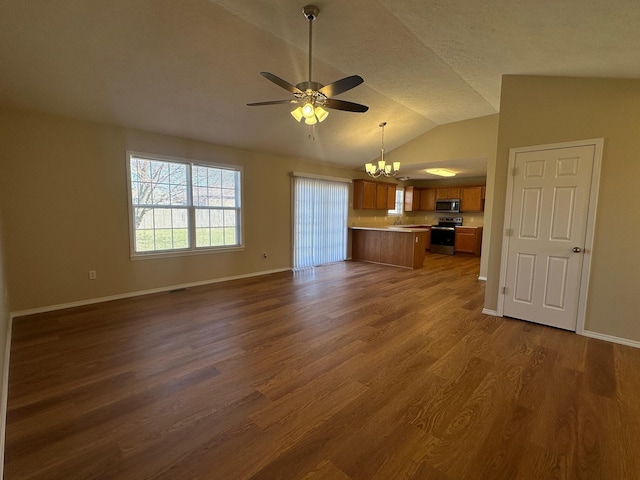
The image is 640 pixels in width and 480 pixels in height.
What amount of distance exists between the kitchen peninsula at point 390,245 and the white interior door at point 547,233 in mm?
2875

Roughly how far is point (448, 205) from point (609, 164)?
6.14 m

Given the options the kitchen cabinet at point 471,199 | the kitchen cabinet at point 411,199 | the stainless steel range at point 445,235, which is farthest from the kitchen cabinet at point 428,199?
the kitchen cabinet at point 471,199

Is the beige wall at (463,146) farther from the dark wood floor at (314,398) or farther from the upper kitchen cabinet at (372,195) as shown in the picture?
the dark wood floor at (314,398)

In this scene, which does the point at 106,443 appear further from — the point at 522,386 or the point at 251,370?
the point at 522,386

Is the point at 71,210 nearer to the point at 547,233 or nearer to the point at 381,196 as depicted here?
the point at 547,233

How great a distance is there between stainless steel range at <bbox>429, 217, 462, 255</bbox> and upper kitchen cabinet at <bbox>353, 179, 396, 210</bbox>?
1740 mm

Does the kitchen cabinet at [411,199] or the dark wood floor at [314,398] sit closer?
the dark wood floor at [314,398]

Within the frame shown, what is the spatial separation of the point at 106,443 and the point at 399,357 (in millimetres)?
2133

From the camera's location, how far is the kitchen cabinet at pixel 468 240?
8.20 m

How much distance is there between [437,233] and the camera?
884 centimetres

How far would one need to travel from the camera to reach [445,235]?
8.66m

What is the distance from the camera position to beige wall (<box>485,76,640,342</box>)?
9.20 ft

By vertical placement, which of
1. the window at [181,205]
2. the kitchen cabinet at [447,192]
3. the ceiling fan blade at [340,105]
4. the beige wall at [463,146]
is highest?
the beige wall at [463,146]

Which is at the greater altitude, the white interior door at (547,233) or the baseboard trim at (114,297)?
the white interior door at (547,233)
